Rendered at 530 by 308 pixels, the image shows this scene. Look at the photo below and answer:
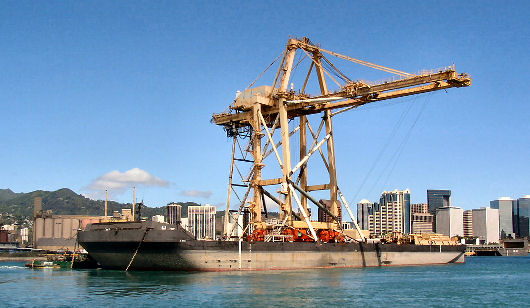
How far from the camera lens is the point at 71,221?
190 m

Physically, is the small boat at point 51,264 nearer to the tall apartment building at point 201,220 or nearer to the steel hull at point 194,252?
the steel hull at point 194,252

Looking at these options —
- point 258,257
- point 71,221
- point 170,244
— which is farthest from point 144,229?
point 71,221

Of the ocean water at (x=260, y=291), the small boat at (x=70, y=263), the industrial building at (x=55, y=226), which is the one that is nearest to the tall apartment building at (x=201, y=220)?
the industrial building at (x=55, y=226)

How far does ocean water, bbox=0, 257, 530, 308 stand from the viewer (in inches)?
1248

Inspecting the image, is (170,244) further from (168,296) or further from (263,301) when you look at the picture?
(263,301)

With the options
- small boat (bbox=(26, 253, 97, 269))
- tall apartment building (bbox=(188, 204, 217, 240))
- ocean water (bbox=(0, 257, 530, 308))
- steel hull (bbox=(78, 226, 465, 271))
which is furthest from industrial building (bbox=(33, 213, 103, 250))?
ocean water (bbox=(0, 257, 530, 308))

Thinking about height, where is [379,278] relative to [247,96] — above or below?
below

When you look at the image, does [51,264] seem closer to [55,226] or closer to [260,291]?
Answer: [260,291]

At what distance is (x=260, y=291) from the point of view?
3544 cm

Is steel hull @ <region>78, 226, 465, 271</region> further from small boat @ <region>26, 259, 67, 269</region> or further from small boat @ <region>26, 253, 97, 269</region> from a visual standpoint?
small boat @ <region>26, 259, 67, 269</region>

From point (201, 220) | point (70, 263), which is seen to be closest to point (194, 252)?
point (70, 263)

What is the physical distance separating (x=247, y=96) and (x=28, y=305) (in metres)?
32.6

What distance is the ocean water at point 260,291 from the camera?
31703mm

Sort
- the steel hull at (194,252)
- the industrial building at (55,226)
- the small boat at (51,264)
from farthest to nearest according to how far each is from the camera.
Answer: the industrial building at (55,226) → the small boat at (51,264) → the steel hull at (194,252)
